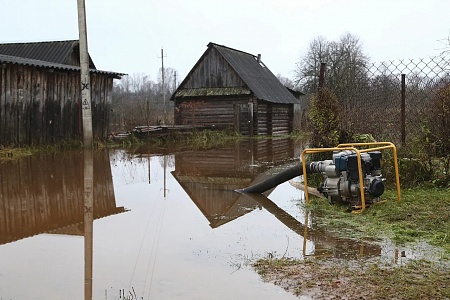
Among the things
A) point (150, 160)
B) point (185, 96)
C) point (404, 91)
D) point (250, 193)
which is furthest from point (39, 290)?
point (185, 96)

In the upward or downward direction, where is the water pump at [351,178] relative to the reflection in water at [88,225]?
upward

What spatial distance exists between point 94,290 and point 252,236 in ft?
7.53

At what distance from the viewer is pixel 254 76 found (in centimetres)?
3238

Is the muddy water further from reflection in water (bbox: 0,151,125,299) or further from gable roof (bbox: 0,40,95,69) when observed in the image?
gable roof (bbox: 0,40,95,69)

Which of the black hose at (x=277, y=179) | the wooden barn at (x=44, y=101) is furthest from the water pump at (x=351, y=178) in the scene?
the wooden barn at (x=44, y=101)

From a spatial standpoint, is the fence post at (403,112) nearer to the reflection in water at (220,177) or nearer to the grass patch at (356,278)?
the reflection in water at (220,177)

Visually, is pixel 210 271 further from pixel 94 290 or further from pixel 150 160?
pixel 150 160

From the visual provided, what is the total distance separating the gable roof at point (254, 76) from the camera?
2998 cm

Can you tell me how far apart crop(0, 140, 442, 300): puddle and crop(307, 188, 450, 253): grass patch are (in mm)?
345

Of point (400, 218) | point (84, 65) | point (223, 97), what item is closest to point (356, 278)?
point (400, 218)

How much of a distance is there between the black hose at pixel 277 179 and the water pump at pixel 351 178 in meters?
0.77

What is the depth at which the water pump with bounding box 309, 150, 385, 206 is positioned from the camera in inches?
267

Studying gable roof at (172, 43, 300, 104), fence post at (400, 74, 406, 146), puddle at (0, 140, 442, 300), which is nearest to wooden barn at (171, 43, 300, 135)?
gable roof at (172, 43, 300, 104)

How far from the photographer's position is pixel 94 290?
4.12m
